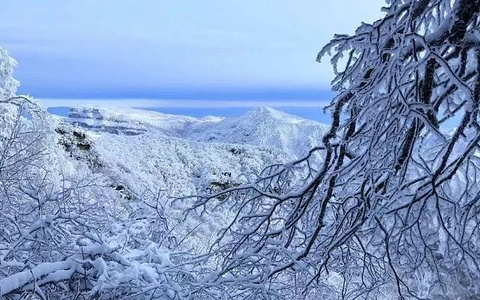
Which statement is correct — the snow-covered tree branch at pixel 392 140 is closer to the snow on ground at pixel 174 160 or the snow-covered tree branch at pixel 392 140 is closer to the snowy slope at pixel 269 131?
the snow on ground at pixel 174 160

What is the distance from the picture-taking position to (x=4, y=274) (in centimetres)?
432

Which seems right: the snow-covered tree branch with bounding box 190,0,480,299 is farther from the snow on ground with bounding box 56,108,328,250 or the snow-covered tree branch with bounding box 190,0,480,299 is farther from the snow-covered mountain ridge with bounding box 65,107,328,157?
the snow-covered mountain ridge with bounding box 65,107,328,157

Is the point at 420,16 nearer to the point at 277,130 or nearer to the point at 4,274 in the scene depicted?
the point at 4,274

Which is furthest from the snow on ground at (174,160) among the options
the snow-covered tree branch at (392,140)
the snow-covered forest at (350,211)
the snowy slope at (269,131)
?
the snow-covered tree branch at (392,140)

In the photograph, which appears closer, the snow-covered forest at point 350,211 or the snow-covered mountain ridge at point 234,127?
the snow-covered forest at point 350,211

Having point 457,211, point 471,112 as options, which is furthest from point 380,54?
point 457,211

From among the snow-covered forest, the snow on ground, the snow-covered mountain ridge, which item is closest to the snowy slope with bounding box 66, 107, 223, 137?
the snow-covered mountain ridge

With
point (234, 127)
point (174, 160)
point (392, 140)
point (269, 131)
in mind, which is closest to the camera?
point (392, 140)

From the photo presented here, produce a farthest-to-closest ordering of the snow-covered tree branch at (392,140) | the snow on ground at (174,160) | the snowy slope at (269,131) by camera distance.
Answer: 1. the snowy slope at (269,131)
2. the snow on ground at (174,160)
3. the snow-covered tree branch at (392,140)

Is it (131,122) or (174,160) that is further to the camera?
(131,122)

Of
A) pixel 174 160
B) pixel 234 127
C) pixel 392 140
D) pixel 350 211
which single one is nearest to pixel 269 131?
pixel 234 127

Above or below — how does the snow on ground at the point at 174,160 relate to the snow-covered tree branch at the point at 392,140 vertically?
below

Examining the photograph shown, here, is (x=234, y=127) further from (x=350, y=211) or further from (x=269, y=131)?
(x=350, y=211)

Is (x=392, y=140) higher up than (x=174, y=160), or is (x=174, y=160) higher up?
(x=392, y=140)
